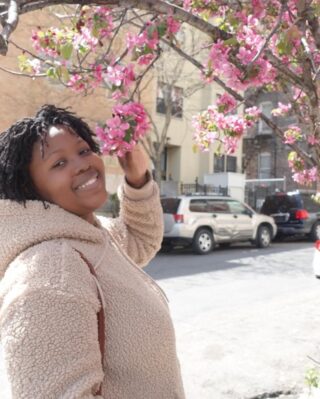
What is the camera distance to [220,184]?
2386 cm

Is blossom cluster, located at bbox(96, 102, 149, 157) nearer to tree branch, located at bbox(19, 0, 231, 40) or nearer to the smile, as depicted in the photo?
the smile

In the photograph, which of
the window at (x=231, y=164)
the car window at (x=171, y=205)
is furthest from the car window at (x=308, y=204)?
the window at (x=231, y=164)

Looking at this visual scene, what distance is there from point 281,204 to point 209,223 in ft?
15.6

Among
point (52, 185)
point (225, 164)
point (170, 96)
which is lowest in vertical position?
point (52, 185)

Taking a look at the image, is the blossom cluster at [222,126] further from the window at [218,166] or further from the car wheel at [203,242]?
the window at [218,166]

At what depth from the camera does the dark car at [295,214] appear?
16.9 metres

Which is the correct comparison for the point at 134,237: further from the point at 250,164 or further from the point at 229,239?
the point at 250,164

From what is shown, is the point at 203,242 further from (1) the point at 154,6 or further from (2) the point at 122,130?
(2) the point at 122,130

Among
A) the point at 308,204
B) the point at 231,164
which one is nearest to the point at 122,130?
the point at 308,204

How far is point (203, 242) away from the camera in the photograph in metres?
13.5

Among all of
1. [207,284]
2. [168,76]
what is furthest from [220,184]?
[207,284]

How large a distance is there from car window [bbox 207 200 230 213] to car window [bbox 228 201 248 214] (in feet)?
0.66

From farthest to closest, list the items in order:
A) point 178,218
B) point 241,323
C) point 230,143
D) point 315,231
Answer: point 315,231 < point 178,218 < point 241,323 < point 230,143

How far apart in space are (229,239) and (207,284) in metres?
5.52
